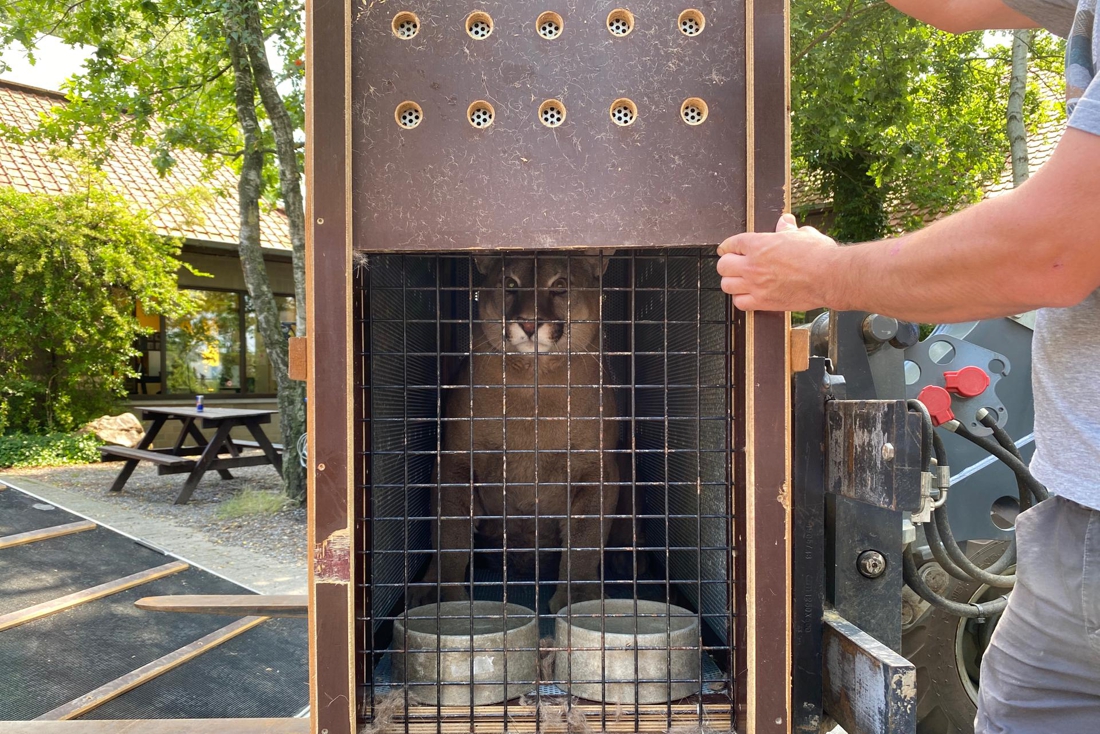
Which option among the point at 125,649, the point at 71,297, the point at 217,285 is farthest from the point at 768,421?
the point at 217,285

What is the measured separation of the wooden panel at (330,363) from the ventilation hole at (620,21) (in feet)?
2.07

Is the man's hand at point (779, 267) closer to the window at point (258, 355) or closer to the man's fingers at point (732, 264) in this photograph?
the man's fingers at point (732, 264)

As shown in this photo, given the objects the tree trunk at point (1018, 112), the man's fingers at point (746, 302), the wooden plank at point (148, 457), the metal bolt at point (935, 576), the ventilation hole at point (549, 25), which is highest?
the tree trunk at point (1018, 112)

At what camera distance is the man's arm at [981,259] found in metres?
1.09

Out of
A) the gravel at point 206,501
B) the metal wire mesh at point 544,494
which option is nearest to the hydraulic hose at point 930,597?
the metal wire mesh at point 544,494

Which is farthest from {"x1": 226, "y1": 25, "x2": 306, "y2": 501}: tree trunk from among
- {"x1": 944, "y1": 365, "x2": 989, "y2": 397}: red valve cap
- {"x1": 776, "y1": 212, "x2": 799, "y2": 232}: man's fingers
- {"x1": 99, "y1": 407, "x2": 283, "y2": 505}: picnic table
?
{"x1": 776, "y1": 212, "x2": 799, "y2": 232}: man's fingers

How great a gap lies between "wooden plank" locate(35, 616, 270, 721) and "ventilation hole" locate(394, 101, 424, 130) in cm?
243

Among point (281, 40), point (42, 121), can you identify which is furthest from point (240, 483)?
point (281, 40)

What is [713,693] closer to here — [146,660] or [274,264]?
[146,660]

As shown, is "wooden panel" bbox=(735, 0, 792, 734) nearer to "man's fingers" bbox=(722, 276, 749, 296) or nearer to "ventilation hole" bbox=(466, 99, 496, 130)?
"man's fingers" bbox=(722, 276, 749, 296)

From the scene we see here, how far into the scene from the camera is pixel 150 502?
27.4 ft

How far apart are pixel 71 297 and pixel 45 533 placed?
7.63m

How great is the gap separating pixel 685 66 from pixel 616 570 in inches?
94.4

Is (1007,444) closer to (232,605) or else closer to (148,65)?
(232,605)
